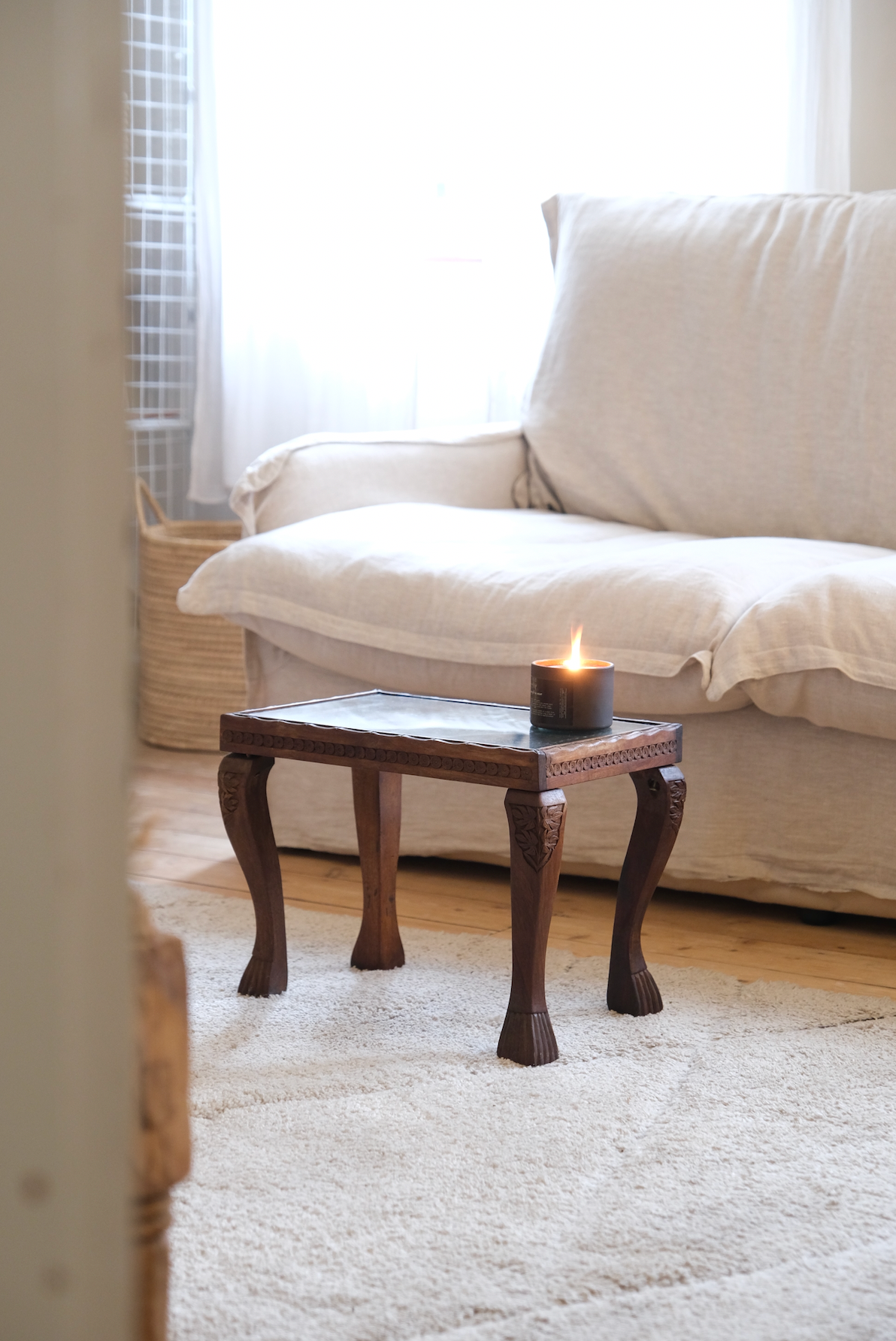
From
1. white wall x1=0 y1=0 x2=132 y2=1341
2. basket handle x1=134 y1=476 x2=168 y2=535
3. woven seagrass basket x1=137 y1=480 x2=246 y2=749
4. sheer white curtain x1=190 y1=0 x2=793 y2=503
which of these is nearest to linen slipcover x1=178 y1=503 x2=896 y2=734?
woven seagrass basket x1=137 y1=480 x2=246 y2=749

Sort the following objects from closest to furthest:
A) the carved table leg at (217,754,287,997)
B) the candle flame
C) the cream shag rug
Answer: the cream shag rug < the candle flame < the carved table leg at (217,754,287,997)

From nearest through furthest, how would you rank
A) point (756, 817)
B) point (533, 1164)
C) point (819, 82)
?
1. point (533, 1164)
2. point (756, 817)
3. point (819, 82)

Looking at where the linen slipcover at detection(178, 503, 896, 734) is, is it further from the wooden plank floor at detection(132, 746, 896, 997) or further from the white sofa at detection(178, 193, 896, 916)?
the wooden plank floor at detection(132, 746, 896, 997)

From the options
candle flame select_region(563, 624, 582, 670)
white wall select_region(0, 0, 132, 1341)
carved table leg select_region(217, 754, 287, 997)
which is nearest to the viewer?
white wall select_region(0, 0, 132, 1341)

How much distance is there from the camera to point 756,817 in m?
1.82

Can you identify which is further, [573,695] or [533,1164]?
[573,695]

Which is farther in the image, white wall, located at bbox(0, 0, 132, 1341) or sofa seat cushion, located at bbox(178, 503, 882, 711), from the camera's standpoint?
sofa seat cushion, located at bbox(178, 503, 882, 711)

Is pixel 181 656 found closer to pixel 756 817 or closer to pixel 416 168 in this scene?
pixel 416 168

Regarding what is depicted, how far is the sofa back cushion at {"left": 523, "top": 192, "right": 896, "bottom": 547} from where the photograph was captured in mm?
2221

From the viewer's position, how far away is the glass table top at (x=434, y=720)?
141 cm

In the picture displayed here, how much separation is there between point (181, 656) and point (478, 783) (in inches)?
61.1

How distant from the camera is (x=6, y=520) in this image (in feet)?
1.53

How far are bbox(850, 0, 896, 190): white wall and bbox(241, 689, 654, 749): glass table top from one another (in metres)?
1.86

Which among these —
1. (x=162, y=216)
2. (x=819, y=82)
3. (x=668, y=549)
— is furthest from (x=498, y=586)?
(x=162, y=216)
